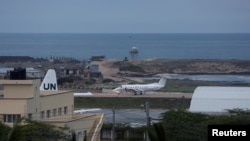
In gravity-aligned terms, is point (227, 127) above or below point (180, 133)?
above

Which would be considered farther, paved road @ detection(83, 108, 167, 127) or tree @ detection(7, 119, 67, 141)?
paved road @ detection(83, 108, 167, 127)

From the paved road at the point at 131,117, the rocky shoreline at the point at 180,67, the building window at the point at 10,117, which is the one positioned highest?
the rocky shoreline at the point at 180,67

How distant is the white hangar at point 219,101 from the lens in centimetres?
4344

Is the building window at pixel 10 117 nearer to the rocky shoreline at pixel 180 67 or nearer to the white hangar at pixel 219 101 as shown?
the white hangar at pixel 219 101

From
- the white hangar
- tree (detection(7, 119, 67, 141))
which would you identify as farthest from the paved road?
tree (detection(7, 119, 67, 141))

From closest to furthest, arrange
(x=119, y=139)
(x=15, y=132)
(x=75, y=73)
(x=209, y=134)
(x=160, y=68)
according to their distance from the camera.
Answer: (x=209, y=134)
(x=15, y=132)
(x=119, y=139)
(x=75, y=73)
(x=160, y=68)

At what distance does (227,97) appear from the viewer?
45.0m

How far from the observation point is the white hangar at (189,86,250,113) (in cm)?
4344

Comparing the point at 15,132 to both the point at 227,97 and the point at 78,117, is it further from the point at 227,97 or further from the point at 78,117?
the point at 227,97

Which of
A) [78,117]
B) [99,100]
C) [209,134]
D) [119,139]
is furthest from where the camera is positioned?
[99,100]

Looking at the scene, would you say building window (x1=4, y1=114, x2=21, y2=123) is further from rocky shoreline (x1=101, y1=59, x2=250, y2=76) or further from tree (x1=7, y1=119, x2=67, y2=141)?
rocky shoreline (x1=101, y1=59, x2=250, y2=76)

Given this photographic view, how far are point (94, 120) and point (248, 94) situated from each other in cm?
1443

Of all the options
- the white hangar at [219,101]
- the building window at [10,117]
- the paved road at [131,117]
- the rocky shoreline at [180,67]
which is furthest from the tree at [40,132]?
the rocky shoreline at [180,67]

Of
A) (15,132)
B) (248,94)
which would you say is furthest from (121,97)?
(15,132)
